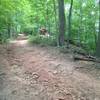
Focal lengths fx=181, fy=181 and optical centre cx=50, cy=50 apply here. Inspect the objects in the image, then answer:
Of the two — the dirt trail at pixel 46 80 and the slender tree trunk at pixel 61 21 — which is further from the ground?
the slender tree trunk at pixel 61 21

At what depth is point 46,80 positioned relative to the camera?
6.59 meters

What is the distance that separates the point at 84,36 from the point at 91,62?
11225mm

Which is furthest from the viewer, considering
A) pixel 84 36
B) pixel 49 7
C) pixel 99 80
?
pixel 84 36

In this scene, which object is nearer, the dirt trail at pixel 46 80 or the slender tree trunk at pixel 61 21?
the dirt trail at pixel 46 80

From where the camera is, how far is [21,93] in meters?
5.68

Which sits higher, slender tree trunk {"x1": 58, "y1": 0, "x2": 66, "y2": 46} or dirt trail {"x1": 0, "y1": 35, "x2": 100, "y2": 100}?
slender tree trunk {"x1": 58, "y1": 0, "x2": 66, "y2": 46}

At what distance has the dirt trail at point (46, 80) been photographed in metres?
5.63

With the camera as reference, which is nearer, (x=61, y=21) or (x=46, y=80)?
(x=46, y=80)

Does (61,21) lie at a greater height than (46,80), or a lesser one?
greater

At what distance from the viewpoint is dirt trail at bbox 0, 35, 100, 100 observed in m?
5.63

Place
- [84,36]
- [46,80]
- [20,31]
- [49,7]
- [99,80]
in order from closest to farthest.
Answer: [46,80] < [99,80] < [49,7] < [84,36] < [20,31]

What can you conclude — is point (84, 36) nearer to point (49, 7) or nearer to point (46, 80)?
point (49, 7)

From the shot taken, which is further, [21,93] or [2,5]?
[2,5]

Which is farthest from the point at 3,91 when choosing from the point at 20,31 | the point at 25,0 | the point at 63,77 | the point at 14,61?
the point at 20,31
